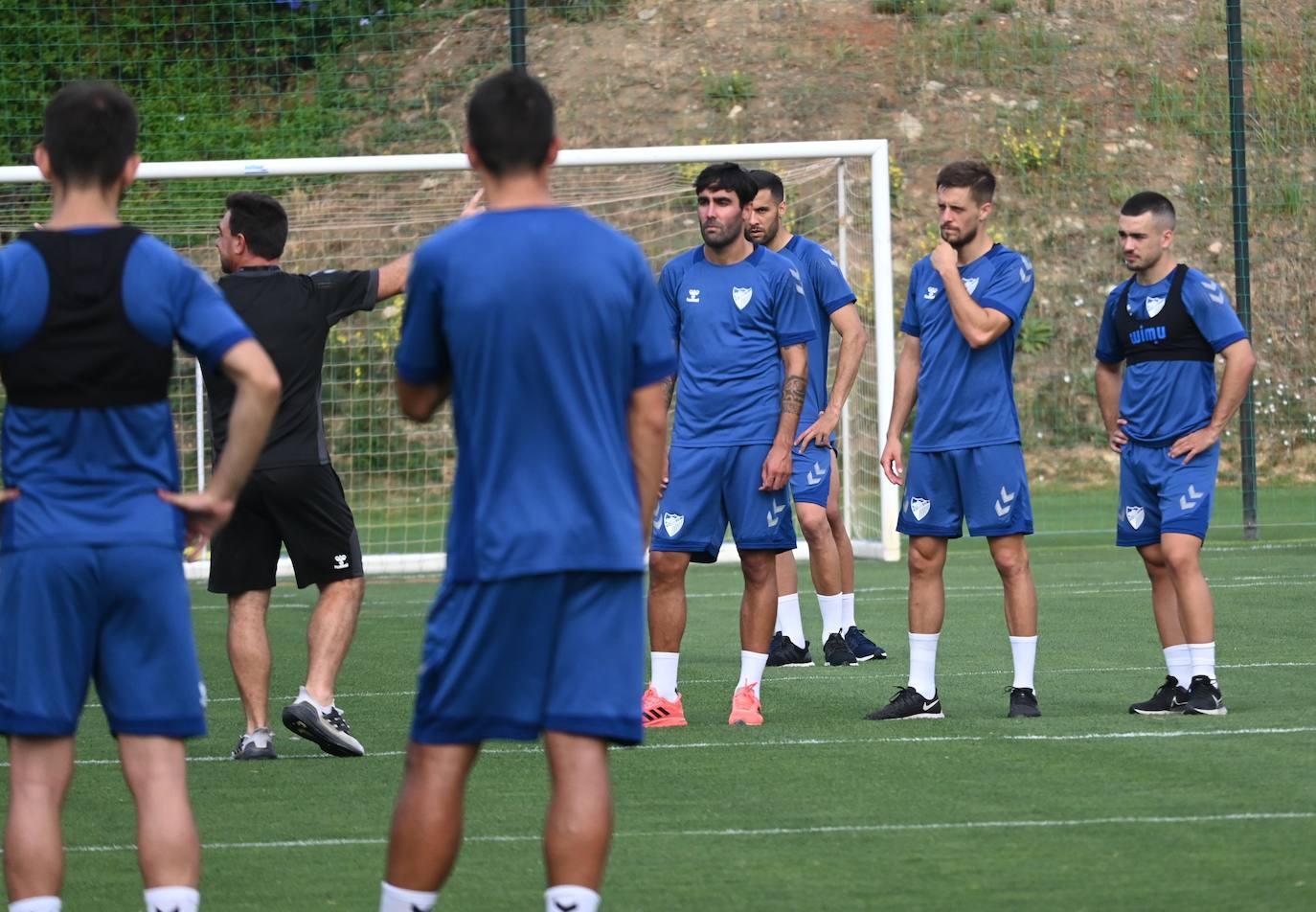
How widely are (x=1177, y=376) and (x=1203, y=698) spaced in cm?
123

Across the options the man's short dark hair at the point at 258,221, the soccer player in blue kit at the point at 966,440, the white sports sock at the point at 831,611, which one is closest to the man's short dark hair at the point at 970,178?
the soccer player in blue kit at the point at 966,440

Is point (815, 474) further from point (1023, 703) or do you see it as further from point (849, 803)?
point (849, 803)

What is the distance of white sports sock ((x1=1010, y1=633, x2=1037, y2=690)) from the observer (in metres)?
7.50

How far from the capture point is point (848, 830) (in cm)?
551

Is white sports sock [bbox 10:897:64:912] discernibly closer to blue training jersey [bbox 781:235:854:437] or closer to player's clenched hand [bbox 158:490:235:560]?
player's clenched hand [bbox 158:490:235:560]

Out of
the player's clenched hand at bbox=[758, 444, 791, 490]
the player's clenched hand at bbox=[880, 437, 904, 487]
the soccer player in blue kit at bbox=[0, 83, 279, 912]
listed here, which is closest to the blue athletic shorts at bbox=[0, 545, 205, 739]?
the soccer player in blue kit at bbox=[0, 83, 279, 912]

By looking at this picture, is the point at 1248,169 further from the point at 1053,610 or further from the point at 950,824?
the point at 950,824

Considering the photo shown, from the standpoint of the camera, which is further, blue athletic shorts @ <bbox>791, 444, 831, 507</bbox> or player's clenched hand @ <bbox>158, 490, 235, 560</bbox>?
blue athletic shorts @ <bbox>791, 444, 831, 507</bbox>

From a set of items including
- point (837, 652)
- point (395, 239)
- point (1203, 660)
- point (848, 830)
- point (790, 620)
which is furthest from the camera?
point (395, 239)

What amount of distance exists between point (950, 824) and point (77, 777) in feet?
10.1

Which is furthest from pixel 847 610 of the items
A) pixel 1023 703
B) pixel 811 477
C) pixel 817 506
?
pixel 1023 703

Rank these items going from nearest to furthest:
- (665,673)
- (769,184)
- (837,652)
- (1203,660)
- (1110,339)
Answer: (1203,660), (665,673), (1110,339), (769,184), (837,652)

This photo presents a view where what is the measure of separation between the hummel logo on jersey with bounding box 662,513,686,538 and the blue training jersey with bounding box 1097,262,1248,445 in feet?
5.91

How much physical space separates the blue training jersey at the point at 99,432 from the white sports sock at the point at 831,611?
6.14 m
